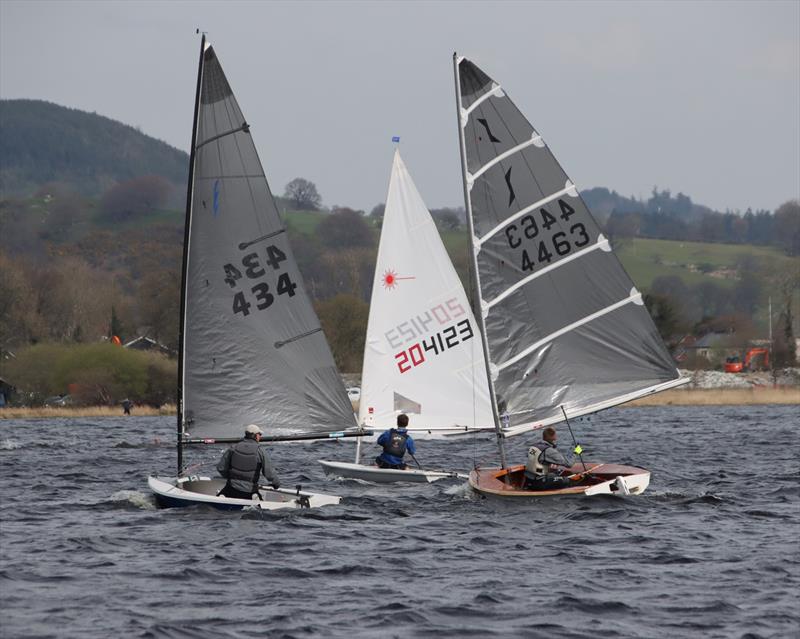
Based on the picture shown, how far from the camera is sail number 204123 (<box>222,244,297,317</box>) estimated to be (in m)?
21.5

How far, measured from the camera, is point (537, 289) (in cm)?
2297

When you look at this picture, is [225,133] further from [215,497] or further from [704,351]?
[704,351]

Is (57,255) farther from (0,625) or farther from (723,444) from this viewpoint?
(0,625)

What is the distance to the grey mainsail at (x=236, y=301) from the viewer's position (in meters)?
21.2

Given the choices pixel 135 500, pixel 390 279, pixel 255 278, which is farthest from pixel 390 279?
pixel 135 500

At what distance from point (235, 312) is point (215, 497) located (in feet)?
11.1

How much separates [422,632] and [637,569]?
4.24m

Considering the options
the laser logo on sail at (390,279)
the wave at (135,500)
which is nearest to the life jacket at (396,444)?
the laser logo on sail at (390,279)

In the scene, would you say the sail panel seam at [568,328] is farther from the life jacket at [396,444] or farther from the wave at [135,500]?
the wave at [135,500]

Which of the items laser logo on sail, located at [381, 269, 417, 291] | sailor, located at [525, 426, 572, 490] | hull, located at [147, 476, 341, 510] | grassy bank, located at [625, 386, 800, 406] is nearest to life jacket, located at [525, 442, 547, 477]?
sailor, located at [525, 426, 572, 490]

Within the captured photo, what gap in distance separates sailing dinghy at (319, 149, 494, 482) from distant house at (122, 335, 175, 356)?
197ft

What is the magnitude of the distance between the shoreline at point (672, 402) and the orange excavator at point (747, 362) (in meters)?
18.5

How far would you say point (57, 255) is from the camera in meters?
177

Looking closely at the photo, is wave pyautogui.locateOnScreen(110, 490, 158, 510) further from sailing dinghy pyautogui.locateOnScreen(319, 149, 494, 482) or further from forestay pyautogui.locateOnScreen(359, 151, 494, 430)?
forestay pyautogui.locateOnScreen(359, 151, 494, 430)
